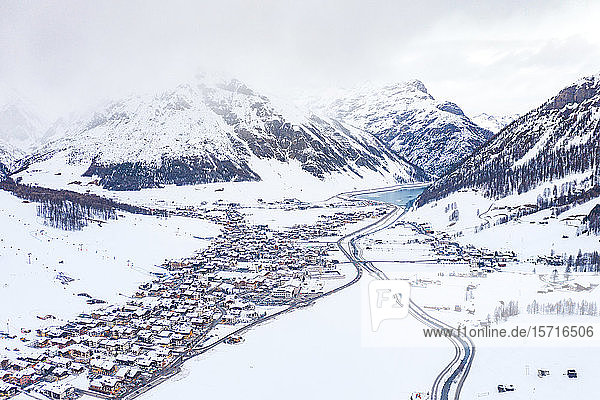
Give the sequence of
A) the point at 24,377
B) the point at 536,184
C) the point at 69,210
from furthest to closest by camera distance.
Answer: the point at 536,184, the point at 69,210, the point at 24,377

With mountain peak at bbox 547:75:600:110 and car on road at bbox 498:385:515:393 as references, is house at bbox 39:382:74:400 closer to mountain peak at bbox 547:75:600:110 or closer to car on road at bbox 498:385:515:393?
car on road at bbox 498:385:515:393

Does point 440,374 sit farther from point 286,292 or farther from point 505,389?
point 286,292

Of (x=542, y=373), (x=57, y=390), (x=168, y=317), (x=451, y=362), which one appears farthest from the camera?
(x=168, y=317)

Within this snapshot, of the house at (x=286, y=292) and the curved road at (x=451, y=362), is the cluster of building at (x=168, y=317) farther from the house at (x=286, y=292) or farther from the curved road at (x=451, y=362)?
the curved road at (x=451, y=362)

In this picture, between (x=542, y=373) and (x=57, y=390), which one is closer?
(x=57, y=390)

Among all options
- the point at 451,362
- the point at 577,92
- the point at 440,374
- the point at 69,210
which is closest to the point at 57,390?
the point at 440,374

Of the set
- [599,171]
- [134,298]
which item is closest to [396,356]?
[134,298]
